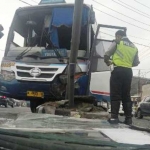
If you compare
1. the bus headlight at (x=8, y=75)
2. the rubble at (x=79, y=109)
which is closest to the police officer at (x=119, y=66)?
the rubble at (x=79, y=109)

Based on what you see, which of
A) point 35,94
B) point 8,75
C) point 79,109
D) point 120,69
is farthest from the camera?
point 8,75

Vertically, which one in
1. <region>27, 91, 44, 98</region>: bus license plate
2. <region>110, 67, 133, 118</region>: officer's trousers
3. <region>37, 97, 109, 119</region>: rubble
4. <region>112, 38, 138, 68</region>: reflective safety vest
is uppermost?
<region>112, 38, 138, 68</region>: reflective safety vest

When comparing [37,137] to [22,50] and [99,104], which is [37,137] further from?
[22,50]

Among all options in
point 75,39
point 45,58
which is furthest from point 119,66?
point 45,58

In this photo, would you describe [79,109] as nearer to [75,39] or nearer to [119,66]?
[119,66]

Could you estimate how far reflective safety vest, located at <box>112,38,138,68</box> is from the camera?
16.2 feet

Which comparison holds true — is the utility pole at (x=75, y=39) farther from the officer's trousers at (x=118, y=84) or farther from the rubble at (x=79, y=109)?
the officer's trousers at (x=118, y=84)

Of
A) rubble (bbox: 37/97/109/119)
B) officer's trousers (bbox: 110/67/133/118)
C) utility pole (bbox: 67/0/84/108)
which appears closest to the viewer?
officer's trousers (bbox: 110/67/133/118)

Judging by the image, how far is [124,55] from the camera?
4988mm

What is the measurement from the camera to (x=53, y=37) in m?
7.28

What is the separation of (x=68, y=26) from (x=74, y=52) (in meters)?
1.85

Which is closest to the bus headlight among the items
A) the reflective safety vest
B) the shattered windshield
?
the shattered windshield

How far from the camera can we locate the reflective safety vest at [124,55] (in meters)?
4.95

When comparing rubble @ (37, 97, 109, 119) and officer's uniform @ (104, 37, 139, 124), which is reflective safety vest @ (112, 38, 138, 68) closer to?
officer's uniform @ (104, 37, 139, 124)
